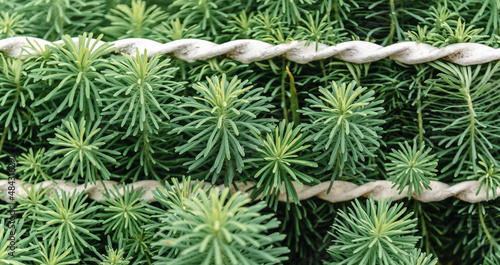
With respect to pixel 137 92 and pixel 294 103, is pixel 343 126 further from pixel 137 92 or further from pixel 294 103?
pixel 137 92

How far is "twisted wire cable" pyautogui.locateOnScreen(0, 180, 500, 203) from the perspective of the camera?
0.55m

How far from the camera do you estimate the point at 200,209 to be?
0.38 m

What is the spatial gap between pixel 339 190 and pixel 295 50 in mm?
191

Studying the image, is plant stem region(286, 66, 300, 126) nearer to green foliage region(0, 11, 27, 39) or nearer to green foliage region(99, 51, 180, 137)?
green foliage region(99, 51, 180, 137)

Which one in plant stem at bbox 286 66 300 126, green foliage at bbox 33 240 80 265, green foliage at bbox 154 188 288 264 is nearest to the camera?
green foliage at bbox 154 188 288 264

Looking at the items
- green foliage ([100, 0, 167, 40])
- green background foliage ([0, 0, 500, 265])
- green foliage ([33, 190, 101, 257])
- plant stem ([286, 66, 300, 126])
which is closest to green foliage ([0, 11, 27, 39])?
green background foliage ([0, 0, 500, 265])

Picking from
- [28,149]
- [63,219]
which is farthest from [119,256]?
[28,149]

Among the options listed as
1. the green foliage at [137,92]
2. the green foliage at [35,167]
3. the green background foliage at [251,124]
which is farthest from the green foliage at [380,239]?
the green foliage at [35,167]

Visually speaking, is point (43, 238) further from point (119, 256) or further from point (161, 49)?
point (161, 49)

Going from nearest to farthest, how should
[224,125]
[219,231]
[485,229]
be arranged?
[219,231] < [224,125] < [485,229]

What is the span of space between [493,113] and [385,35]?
177mm

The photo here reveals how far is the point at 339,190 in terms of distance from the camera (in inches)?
22.4

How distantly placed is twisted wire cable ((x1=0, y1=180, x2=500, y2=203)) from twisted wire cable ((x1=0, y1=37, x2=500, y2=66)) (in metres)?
0.16

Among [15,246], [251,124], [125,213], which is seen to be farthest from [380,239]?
[15,246]
